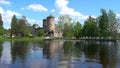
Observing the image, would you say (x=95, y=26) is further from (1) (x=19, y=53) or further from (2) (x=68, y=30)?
(1) (x=19, y=53)

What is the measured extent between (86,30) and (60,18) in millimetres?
26375

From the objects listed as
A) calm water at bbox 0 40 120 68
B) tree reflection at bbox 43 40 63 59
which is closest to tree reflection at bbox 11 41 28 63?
calm water at bbox 0 40 120 68

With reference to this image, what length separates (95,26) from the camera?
139 metres

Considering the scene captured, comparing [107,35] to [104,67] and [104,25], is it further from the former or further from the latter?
[104,67]

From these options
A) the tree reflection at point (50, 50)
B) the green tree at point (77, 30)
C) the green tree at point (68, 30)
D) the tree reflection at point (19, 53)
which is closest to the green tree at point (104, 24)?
the green tree at point (77, 30)

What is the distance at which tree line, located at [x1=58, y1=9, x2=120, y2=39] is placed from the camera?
12250cm

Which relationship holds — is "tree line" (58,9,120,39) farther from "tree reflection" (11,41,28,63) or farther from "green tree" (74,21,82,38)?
"tree reflection" (11,41,28,63)

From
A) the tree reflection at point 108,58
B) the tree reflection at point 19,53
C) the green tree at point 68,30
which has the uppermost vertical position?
the green tree at point 68,30

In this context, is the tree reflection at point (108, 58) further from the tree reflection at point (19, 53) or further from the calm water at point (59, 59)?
the tree reflection at point (19, 53)

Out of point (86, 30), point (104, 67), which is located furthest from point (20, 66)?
point (86, 30)

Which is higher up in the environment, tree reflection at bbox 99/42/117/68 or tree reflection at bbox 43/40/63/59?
tree reflection at bbox 43/40/63/59

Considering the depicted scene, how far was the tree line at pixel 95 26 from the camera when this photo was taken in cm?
12250

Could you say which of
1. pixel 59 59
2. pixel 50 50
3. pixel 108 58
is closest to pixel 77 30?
pixel 50 50

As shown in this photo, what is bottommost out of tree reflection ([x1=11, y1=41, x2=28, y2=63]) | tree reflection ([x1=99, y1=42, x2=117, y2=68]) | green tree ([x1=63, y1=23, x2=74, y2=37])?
tree reflection ([x1=99, y1=42, x2=117, y2=68])
